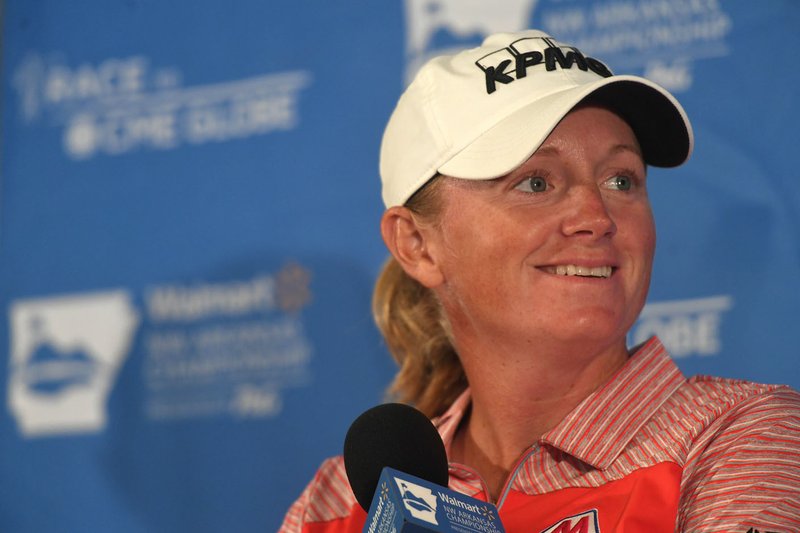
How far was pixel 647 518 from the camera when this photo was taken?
1.23 meters

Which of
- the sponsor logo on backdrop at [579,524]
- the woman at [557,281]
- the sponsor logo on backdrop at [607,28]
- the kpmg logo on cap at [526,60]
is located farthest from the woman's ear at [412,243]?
the sponsor logo on backdrop at [607,28]

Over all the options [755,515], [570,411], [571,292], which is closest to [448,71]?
[571,292]

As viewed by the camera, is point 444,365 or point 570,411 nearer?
point 570,411

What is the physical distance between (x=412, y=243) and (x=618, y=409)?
15.1 inches

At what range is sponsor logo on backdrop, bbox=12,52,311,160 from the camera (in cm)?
211

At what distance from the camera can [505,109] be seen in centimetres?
140

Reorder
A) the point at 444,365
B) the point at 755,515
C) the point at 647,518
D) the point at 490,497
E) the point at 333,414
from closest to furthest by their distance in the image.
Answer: the point at 755,515 < the point at 647,518 < the point at 490,497 < the point at 444,365 < the point at 333,414

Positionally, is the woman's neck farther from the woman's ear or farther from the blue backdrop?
the blue backdrop

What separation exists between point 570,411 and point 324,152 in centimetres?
83

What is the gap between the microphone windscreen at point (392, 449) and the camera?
1088mm

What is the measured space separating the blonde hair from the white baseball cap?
0.24 meters

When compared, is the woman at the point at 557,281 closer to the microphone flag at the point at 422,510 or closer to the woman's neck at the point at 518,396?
the woman's neck at the point at 518,396

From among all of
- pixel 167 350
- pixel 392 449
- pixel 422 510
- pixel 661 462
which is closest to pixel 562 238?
pixel 661 462

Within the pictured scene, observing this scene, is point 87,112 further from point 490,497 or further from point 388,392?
point 490,497
